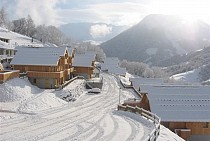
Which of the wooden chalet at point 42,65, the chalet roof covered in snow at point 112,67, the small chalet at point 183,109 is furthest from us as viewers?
the chalet roof covered in snow at point 112,67

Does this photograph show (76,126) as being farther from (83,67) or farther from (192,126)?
(83,67)

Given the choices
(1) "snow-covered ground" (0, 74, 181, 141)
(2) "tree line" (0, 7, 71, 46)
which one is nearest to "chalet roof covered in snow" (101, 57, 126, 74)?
(2) "tree line" (0, 7, 71, 46)

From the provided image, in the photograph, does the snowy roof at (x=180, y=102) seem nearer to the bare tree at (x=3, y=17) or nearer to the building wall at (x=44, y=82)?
the building wall at (x=44, y=82)

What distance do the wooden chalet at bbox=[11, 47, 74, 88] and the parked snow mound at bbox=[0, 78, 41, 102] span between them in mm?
3505

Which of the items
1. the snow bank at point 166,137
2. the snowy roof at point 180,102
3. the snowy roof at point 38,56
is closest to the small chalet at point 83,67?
the snowy roof at point 38,56

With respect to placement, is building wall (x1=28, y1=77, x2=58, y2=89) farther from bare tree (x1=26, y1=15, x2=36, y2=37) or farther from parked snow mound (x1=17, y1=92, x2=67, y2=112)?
bare tree (x1=26, y1=15, x2=36, y2=37)

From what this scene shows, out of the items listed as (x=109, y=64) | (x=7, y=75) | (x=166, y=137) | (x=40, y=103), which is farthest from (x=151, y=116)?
(x=109, y=64)

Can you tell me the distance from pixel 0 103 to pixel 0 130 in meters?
15.1

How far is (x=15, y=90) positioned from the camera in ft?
145

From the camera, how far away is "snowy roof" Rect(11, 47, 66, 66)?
53.4m

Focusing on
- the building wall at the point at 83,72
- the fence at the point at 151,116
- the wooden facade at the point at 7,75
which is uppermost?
the wooden facade at the point at 7,75

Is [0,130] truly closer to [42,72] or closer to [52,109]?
[52,109]

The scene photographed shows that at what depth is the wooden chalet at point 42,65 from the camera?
5238cm

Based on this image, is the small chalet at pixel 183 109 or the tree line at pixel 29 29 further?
the tree line at pixel 29 29
